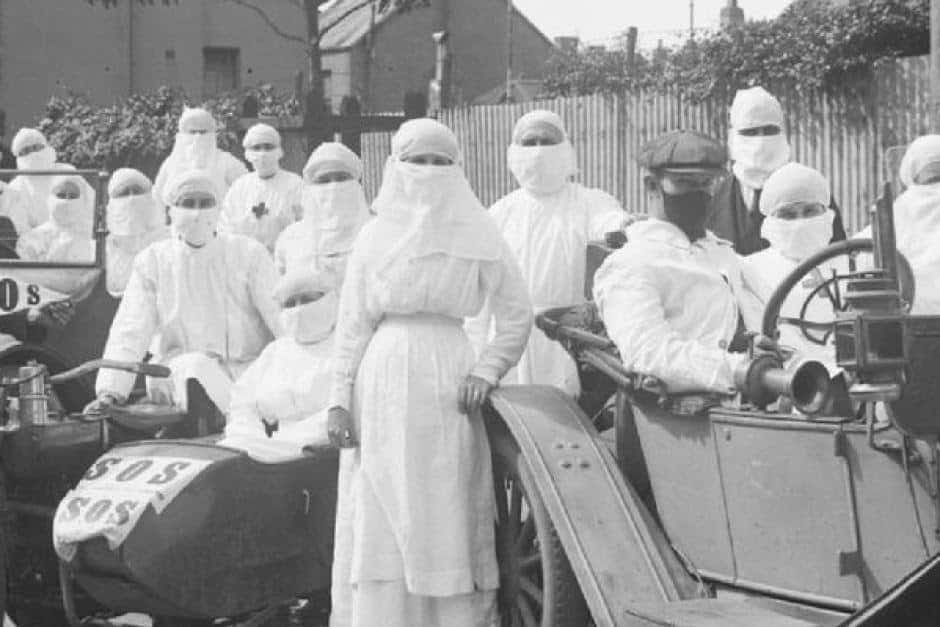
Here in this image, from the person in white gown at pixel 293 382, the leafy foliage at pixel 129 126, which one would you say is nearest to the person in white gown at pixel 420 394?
the person in white gown at pixel 293 382

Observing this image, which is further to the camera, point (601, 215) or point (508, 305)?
point (601, 215)

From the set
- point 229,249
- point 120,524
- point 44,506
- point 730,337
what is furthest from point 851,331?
point 229,249

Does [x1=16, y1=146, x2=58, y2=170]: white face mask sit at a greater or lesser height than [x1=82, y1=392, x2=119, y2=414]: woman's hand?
greater

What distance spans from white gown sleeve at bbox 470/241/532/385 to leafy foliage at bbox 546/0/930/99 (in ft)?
25.5

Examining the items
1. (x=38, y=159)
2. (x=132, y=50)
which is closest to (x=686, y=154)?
(x=38, y=159)

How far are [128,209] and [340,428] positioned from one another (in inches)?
173

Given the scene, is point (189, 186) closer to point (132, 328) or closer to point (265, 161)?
point (132, 328)

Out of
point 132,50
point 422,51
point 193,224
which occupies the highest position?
point 422,51

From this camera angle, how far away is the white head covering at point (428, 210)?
6.61 meters

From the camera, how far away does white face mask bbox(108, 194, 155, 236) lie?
10570 millimetres

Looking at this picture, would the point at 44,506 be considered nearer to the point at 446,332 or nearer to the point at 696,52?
the point at 446,332

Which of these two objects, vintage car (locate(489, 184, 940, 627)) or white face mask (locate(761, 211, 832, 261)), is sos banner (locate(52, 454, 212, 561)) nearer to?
vintage car (locate(489, 184, 940, 627))

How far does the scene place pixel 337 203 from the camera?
31.1ft

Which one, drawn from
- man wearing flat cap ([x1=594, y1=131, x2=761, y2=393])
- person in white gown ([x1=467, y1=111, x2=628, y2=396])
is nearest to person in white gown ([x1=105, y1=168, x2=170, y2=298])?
person in white gown ([x1=467, y1=111, x2=628, y2=396])
